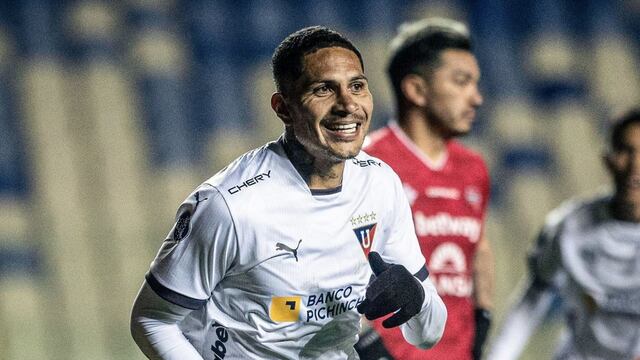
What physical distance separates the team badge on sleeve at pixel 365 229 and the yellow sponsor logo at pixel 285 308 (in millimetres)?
236

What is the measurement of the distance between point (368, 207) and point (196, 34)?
20.4 ft

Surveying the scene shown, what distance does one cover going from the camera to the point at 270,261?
2.60 meters

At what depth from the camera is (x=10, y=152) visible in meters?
8.09

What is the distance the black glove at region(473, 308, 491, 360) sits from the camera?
3996 millimetres

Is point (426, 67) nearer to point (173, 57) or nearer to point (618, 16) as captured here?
point (173, 57)

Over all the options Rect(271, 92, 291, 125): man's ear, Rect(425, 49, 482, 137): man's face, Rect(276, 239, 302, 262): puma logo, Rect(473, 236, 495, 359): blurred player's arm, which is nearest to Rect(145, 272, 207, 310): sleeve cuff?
Rect(276, 239, 302, 262): puma logo

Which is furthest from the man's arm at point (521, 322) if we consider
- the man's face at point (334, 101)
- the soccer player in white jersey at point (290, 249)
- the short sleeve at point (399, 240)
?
the man's face at point (334, 101)

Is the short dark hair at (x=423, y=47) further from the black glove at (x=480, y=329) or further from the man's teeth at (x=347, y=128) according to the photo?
the man's teeth at (x=347, y=128)

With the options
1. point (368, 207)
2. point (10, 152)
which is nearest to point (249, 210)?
point (368, 207)

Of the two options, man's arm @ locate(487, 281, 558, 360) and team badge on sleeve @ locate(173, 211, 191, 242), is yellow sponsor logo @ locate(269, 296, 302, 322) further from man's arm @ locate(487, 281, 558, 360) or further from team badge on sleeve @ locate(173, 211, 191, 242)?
man's arm @ locate(487, 281, 558, 360)

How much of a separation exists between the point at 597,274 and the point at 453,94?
88 cm

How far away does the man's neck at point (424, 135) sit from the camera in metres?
4.05

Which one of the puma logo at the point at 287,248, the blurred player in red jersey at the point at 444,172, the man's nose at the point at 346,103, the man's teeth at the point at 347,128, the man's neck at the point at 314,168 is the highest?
the man's nose at the point at 346,103

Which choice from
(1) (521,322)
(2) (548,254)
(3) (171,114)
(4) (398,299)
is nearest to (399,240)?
(4) (398,299)
